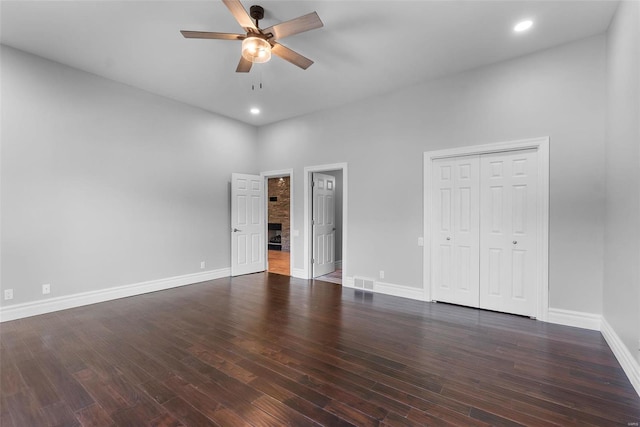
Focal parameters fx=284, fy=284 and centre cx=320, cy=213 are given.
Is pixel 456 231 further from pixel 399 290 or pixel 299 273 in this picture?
pixel 299 273

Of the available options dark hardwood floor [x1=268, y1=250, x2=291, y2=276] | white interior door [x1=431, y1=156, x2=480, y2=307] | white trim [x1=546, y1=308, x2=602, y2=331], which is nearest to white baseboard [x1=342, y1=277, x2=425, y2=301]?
white interior door [x1=431, y1=156, x2=480, y2=307]

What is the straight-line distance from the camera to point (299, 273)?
5727mm

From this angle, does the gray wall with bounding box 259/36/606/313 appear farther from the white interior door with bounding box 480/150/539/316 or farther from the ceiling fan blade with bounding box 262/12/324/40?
the ceiling fan blade with bounding box 262/12/324/40

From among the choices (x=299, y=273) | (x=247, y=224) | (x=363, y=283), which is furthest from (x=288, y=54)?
(x=299, y=273)

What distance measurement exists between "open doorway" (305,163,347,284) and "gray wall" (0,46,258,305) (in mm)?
1772

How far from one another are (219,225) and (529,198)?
5096 millimetres

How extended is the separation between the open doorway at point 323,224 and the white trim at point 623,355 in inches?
128

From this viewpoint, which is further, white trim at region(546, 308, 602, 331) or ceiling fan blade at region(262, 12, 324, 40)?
white trim at region(546, 308, 602, 331)

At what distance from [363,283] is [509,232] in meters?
2.24

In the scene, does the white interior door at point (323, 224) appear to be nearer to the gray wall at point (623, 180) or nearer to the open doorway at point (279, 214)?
the open doorway at point (279, 214)

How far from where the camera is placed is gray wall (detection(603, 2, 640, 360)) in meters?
2.19

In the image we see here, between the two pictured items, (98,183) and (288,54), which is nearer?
(288,54)

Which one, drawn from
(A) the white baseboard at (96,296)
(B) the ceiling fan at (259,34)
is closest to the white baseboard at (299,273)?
(A) the white baseboard at (96,296)

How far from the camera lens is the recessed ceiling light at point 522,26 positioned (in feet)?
9.45
